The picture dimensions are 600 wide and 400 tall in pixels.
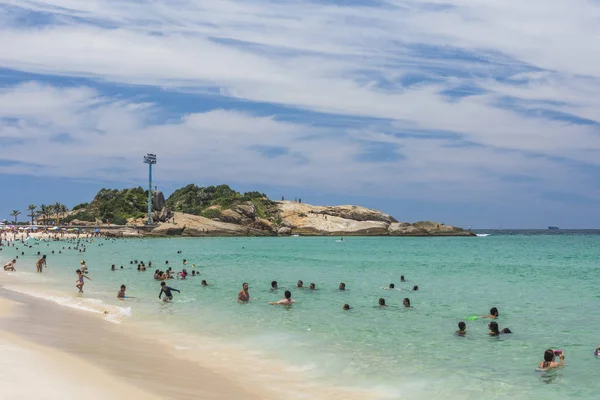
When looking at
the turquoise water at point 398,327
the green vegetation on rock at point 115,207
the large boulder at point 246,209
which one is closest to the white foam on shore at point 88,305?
the turquoise water at point 398,327

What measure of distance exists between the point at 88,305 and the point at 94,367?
14.7 meters

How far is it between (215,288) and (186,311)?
10200 millimetres

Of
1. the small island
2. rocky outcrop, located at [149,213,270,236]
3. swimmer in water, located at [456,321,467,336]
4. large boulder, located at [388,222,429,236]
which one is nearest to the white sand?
swimmer in water, located at [456,321,467,336]

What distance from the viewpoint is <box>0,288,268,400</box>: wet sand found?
12500 mm

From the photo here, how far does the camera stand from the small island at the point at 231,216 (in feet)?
518

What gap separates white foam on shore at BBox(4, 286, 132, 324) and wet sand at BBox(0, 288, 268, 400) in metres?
3.39

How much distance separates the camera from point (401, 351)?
1875cm

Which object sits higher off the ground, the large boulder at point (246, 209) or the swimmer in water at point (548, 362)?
the large boulder at point (246, 209)

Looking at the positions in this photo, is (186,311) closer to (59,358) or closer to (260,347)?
(260,347)

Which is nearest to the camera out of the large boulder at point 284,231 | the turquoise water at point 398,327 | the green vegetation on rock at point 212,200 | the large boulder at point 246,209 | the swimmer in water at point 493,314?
the turquoise water at point 398,327

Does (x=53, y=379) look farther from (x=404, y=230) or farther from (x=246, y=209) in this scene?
(x=404, y=230)

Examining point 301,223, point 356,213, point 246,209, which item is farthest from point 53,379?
point 356,213

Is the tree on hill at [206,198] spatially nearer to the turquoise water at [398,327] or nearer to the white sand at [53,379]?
the turquoise water at [398,327]

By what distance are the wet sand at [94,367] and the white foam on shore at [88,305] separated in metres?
3.39
